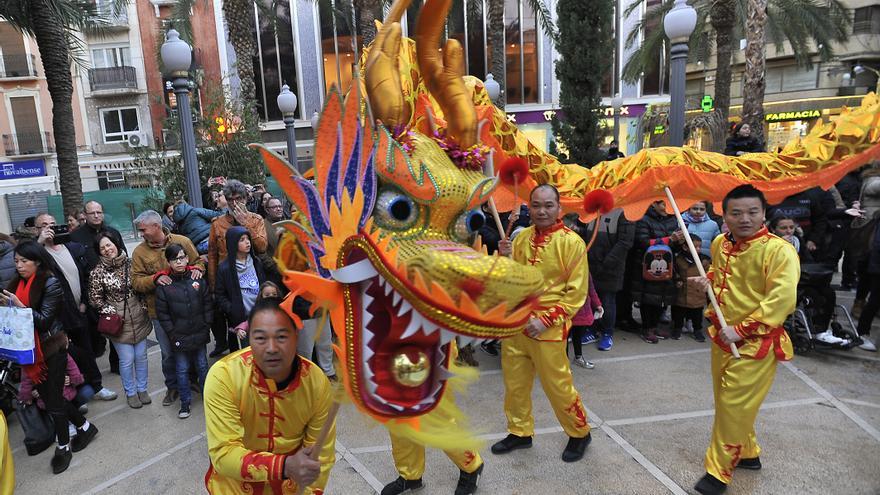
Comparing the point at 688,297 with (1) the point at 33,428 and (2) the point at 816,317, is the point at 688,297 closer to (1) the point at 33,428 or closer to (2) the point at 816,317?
(2) the point at 816,317

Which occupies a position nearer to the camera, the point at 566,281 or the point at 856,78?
the point at 566,281

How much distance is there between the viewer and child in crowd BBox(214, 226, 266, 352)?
168 inches

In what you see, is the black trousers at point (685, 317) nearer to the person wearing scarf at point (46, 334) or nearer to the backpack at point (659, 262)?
the backpack at point (659, 262)

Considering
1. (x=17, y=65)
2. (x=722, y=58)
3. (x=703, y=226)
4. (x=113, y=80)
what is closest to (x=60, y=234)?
(x=703, y=226)

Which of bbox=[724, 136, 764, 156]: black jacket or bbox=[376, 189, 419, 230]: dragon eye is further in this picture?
bbox=[724, 136, 764, 156]: black jacket

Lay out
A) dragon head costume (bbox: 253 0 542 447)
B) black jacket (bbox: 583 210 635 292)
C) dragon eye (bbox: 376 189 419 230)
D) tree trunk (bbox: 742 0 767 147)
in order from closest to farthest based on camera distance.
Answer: dragon head costume (bbox: 253 0 542 447) < dragon eye (bbox: 376 189 419 230) < black jacket (bbox: 583 210 635 292) < tree trunk (bbox: 742 0 767 147)

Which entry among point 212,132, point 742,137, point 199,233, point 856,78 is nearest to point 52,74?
point 212,132

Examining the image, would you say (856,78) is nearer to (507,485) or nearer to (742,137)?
(742,137)

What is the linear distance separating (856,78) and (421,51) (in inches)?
1083

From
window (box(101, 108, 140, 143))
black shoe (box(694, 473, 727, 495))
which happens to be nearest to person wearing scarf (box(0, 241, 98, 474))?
black shoe (box(694, 473, 727, 495))

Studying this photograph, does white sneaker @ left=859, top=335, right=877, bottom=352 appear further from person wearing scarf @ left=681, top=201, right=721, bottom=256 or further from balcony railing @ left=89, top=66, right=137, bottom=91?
balcony railing @ left=89, top=66, right=137, bottom=91

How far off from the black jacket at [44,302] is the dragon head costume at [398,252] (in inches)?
105

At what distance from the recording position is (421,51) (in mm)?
2242

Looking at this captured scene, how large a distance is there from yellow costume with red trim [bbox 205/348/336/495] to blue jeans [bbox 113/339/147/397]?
8.91 ft
